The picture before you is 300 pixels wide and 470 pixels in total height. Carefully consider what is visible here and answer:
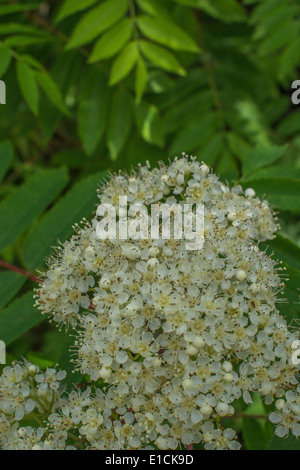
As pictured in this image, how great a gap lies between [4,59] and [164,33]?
1033mm

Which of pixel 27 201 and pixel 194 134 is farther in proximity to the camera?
pixel 194 134

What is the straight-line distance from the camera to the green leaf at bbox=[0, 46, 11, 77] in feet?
10.3

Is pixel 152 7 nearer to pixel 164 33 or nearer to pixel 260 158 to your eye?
pixel 164 33

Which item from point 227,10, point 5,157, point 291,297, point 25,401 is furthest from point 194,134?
point 25,401

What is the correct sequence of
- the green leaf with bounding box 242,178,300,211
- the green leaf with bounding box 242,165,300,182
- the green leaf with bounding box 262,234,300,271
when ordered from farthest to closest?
the green leaf with bounding box 242,165,300,182, the green leaf with bounding box 242,178,300,211, the green leaf with bounding box 262,234,300,271

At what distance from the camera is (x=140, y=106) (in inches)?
145

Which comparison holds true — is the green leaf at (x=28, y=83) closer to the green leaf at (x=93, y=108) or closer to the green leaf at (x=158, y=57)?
the green leaf at (x=93, y=108)

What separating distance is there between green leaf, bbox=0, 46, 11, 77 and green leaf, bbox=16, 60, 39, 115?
0.35 feet

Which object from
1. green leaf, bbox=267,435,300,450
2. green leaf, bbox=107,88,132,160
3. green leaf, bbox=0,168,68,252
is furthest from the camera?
green leaf, bbox=107,88,132,160

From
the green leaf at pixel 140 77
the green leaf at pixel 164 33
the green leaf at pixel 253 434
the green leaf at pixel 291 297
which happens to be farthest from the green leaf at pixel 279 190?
the green leaf at pixel 253 434

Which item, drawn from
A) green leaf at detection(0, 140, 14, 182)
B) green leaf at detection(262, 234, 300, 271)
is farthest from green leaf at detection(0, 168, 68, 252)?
green leaf at detection(262, 234, 300, 271)

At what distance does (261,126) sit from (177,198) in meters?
1.80

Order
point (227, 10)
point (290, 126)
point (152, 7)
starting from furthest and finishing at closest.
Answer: point (290, 126), point (227, 10), point (152, 7)

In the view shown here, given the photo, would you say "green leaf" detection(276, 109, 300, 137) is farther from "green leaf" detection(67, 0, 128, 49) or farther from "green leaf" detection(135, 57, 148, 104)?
"green leaf" detection(67, 0, 128, 49)
